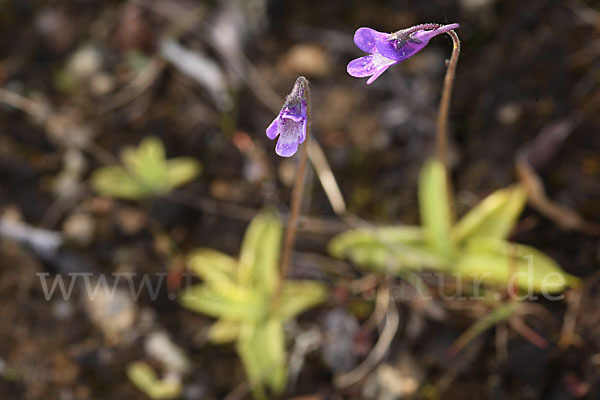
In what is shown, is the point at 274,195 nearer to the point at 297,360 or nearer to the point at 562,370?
the point at 297,360

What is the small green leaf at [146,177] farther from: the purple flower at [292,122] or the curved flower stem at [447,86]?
the purple flower at [292,122]

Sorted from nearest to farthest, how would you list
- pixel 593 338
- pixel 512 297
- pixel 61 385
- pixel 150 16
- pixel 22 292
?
pixel 593 338
pixel 512 297
pixel 61 385
pixel 22 292
pixel 150 16

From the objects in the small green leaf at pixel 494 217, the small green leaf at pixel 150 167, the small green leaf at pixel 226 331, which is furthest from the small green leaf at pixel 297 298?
the small green leaf at pixel 150 167

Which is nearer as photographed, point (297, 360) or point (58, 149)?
point (297, 360)

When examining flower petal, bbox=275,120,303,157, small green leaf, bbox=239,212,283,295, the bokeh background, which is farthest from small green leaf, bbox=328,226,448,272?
flower petal, bbox=275,120,303,157

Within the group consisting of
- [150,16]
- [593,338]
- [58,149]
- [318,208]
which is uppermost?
[150,16]

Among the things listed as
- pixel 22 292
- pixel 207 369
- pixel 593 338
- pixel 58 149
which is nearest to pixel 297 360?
pixel 207 369

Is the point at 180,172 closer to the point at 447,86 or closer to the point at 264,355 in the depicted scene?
the point at 264,355
